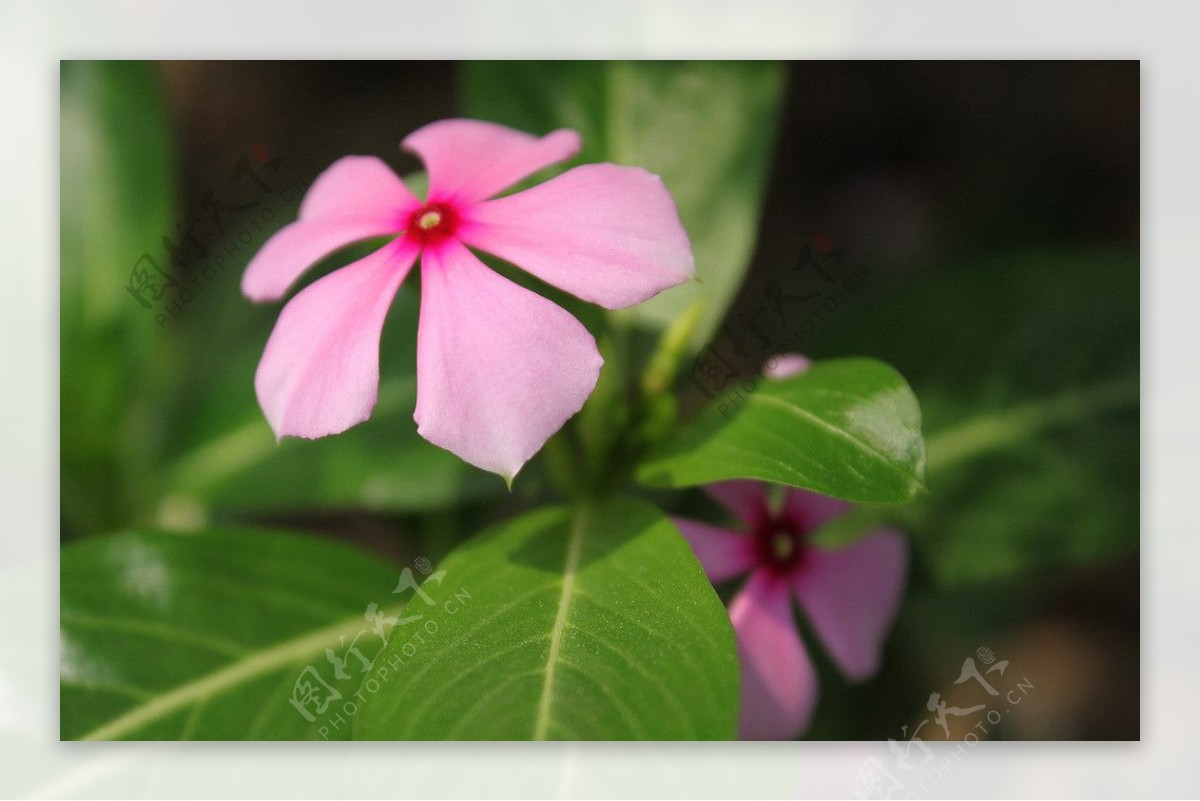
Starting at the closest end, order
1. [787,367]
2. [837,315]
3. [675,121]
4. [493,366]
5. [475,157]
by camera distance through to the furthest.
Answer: [493,366] → [475,157] → [787,367] → [675,121] → [837,315]

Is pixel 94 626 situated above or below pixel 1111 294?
below

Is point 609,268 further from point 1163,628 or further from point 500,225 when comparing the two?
point 1163,628

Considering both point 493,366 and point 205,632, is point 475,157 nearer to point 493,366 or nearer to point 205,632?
point 493,366

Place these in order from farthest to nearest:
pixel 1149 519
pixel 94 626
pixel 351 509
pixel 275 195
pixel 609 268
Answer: pixel 351 509
pixel 275 195
pixel 1149 519
pixel 94 626
pixel 609 268

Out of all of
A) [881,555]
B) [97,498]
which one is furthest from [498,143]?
[97,498]

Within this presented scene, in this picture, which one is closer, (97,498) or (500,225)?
(500,225)

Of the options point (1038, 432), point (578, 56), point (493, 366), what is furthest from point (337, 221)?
point (1038, 432)

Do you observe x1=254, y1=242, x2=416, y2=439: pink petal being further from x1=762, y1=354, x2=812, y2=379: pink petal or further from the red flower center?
x1=762, y1=354, x2=812, y2=379: pink petal
